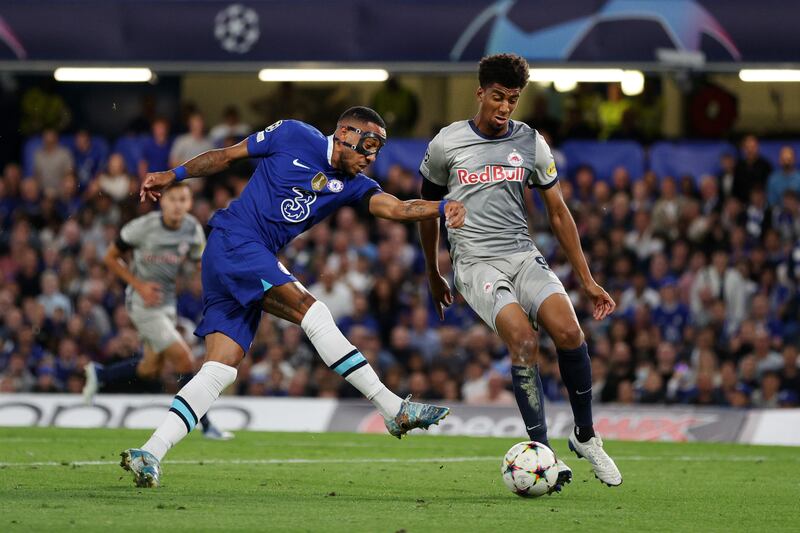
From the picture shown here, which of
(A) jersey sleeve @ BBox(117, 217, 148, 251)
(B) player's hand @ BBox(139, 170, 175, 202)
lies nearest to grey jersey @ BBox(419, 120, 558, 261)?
(B) player's hand @ BBox(139, 170, 175, 202)

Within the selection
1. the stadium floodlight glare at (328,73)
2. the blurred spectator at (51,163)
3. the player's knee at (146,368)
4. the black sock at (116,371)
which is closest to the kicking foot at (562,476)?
the player's knee at (146,368)

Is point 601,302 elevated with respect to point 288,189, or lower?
lower

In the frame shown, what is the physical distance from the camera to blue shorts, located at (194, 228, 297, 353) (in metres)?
8.70

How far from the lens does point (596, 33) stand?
18594 millimetres

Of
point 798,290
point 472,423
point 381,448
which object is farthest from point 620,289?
point 381,448

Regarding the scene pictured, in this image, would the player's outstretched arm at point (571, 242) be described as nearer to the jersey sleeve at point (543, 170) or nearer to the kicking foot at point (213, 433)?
the jersey sleeve at point (543, 170)

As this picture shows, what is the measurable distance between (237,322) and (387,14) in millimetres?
10785

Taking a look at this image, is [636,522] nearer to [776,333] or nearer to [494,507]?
[494,507]

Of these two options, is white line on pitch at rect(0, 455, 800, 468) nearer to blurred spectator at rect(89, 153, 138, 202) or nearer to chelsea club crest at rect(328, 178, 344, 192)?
chelsea club crest at rect(328, 178, 344, 192)

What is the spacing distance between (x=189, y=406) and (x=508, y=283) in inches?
81.0

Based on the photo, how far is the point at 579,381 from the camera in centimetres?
884

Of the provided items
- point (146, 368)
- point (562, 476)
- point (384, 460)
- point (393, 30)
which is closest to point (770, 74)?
point (393, 30)

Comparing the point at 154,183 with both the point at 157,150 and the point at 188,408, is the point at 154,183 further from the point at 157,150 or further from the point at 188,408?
the point at 157,150

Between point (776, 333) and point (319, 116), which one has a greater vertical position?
point (319, 116)
